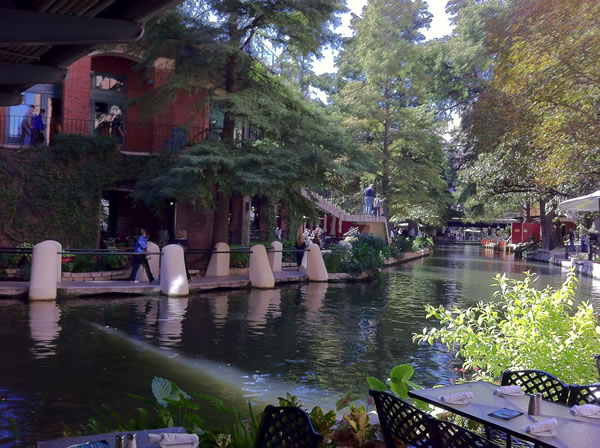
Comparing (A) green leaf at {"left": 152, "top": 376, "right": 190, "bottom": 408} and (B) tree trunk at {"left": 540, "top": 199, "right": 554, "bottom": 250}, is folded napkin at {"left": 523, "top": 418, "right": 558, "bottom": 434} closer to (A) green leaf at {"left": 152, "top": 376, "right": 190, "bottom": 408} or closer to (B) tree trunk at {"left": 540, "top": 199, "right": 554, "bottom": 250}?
(A) green leaf at {"left": 152, "top": 376, "right": 190, "bottom": 408}

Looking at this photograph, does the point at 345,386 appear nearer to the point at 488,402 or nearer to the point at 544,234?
the point at 488,402

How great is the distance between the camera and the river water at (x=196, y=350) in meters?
7.10

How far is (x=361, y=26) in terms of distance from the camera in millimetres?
40000

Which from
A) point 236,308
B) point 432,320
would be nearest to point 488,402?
point 432,320

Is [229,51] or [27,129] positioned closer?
[229,51]

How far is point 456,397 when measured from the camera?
13.3ft

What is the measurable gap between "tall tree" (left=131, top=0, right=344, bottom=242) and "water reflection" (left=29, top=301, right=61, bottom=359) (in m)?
6.15

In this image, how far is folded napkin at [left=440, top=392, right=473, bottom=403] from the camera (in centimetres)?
404

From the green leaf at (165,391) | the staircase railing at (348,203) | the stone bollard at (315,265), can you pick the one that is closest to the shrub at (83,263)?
the stone bollard at (315,265)

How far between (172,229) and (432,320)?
1382 centimetres

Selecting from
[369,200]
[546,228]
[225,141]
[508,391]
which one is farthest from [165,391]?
[546,228]

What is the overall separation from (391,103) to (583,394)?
119ft

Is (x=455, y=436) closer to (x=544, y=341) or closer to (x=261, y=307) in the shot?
(x=544, y=341)

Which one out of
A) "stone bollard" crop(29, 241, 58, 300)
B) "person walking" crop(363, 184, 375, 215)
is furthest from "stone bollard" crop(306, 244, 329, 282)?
"person walking" crop(363, 184, 375, 215)
